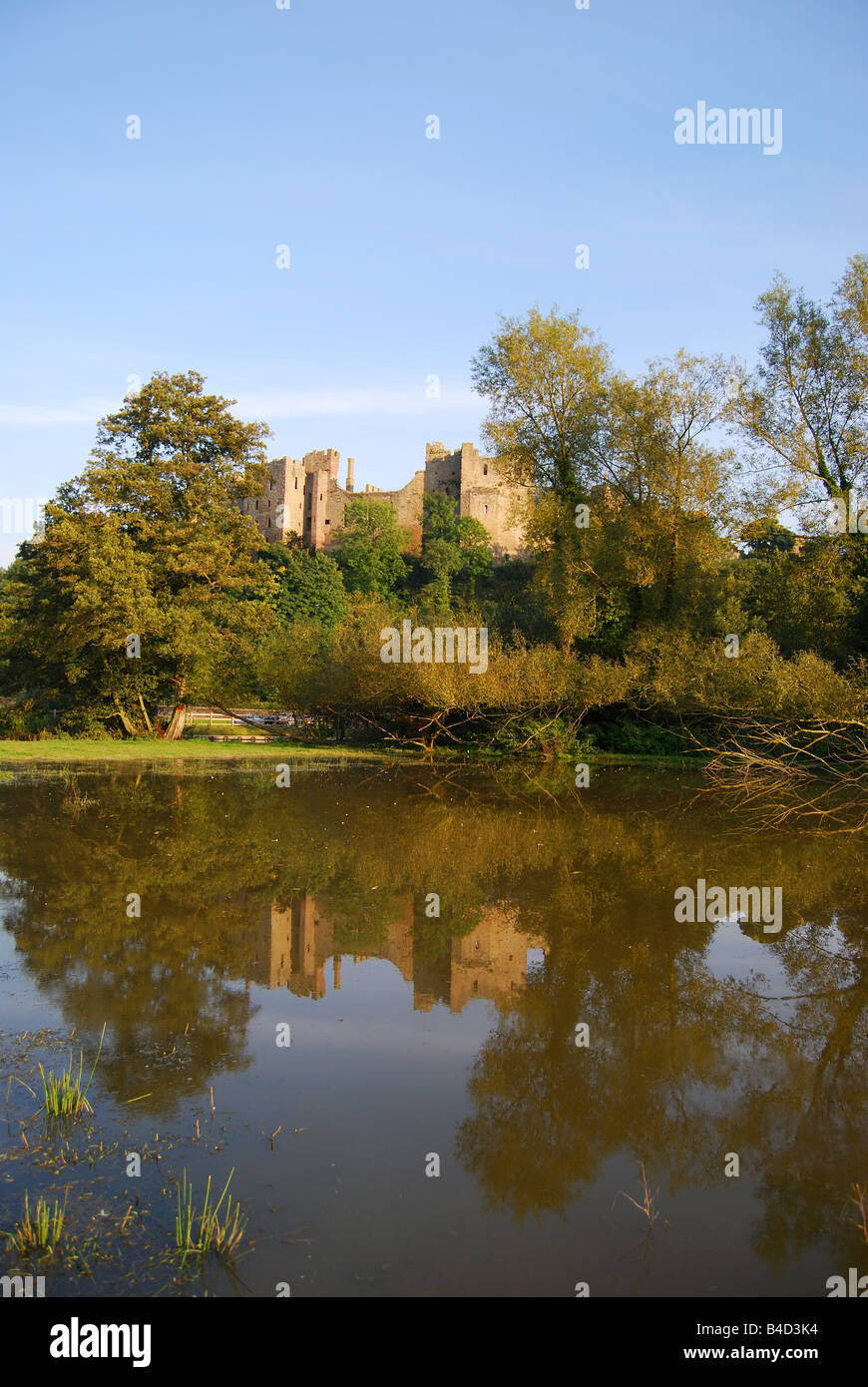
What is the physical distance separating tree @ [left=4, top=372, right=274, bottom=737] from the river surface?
1427cm

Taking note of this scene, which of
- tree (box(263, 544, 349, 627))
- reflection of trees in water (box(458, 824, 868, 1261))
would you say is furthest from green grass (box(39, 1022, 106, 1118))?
tree (box(263, 544, 349, 627))

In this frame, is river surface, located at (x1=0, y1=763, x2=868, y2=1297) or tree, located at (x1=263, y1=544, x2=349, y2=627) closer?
river surface, located at (x1=0, y1=763, x2=868, y2=1297)

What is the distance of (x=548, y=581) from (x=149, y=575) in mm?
10655

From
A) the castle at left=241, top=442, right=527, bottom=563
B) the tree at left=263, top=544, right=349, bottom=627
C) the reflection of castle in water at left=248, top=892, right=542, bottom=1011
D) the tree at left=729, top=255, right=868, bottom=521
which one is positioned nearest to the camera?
the reflection of castle in water at left=248, top=892, right=542, bottom=1011

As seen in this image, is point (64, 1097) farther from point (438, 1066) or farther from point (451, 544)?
point (451, 544)

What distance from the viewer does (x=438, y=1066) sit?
5691 millimetres

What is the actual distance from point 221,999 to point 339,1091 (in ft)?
5.18

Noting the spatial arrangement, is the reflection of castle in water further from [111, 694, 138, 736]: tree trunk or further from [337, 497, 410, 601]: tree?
[337, 497, 410, 601]: tree

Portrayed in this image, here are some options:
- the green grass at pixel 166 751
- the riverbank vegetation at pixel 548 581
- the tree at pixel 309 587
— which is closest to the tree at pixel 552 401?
the riverbank vegetation at pixel 548 581

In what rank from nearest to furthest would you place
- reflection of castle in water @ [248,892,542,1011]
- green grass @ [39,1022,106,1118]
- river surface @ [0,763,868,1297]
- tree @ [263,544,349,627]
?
river surface @ [0,763,868,1297], green grass @ [39,1022,106,1118], reflection of castle in water @ [248,892,542,1011], tree @ [263,544,349,627]

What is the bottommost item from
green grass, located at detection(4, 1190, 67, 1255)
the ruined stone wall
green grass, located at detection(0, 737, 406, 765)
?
green grass, located at detection(4, 1190, 67, 1255)

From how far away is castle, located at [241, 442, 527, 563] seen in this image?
72.4m

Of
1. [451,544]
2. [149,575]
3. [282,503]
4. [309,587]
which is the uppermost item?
[282,503]

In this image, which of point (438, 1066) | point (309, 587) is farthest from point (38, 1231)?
point (309, 587)
